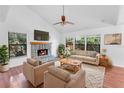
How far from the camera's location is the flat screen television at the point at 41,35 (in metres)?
6.18

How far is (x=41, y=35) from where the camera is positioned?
6566mm

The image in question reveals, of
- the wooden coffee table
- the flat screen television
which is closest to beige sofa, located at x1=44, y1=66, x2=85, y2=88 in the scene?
the wooden coffee table

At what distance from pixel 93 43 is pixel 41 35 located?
3597mm

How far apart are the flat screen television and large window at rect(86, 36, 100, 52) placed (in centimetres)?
302

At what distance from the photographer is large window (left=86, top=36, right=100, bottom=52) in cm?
612

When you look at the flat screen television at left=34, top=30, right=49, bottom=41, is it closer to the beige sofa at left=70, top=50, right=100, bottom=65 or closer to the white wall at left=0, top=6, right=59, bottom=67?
the white wall at left=0, top=6, right=59, bottom=67

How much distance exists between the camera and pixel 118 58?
5.23m

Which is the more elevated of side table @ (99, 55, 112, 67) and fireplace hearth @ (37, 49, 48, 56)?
fireplace hearth @ (37, 49, 48, 56)

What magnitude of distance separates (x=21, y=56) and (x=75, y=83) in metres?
4.36

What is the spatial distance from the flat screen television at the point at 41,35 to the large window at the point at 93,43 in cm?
302

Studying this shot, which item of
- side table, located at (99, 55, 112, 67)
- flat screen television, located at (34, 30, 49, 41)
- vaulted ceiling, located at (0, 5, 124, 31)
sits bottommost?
side table, located at (99, 55, 112, 67)

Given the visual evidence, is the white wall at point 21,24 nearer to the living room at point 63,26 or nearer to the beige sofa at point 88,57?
the living room at point 63,26

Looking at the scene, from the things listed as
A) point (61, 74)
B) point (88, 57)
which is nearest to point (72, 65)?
point (61, 74)

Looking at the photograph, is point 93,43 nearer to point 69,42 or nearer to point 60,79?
point 69,42
